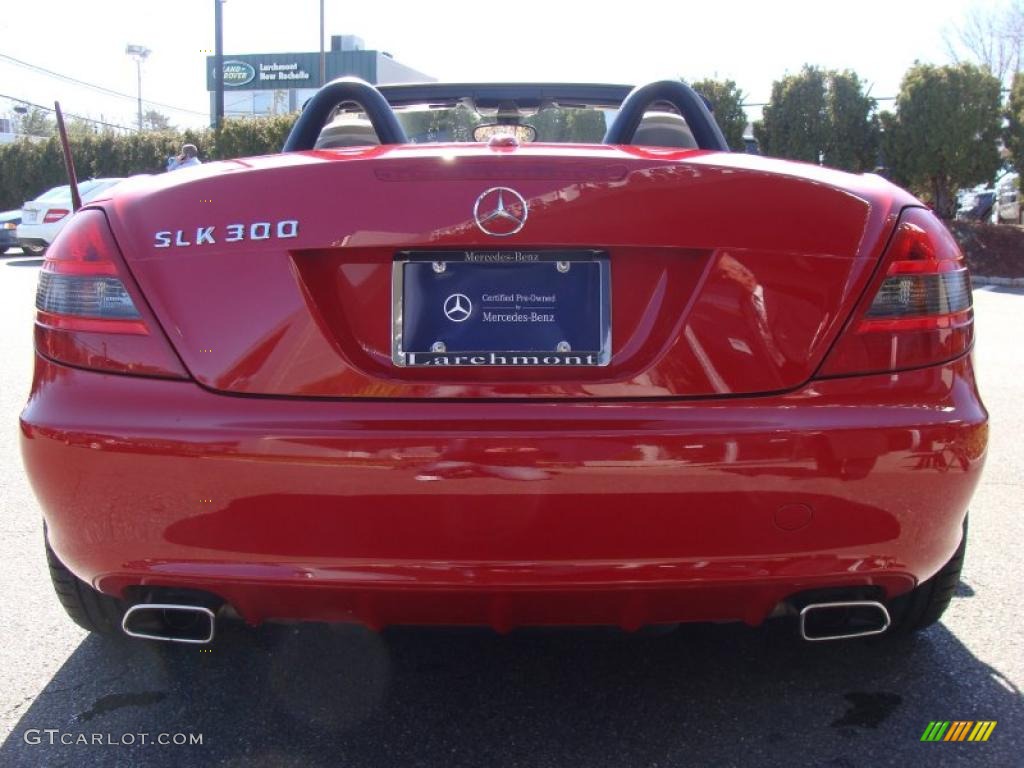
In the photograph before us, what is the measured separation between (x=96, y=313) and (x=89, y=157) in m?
32.8

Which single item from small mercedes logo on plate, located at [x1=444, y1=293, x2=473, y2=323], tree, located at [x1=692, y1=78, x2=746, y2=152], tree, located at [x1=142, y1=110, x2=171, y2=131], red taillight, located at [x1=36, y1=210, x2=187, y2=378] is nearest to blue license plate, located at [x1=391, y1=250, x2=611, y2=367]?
small mercedes logo on plate, located at [x1=444, y1=293, x2=473, y2=323]

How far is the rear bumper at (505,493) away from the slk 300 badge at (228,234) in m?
0.28

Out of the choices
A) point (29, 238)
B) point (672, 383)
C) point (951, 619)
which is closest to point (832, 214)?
point (672, 383)

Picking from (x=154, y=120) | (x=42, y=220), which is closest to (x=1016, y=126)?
(x=42, y=220)

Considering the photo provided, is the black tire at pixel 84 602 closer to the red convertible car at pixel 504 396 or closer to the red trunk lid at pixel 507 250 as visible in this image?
the red convertible car at pixel 504 396

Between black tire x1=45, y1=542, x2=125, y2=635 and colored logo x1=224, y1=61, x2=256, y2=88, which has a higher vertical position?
colored logo x1=224, y1=61, x2=256, y2=88

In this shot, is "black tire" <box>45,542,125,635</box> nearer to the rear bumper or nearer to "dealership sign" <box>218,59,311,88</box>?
the rear bumper

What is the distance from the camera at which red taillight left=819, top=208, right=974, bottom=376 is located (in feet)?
6.59

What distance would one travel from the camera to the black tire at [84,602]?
2.43 m

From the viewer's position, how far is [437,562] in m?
1.90

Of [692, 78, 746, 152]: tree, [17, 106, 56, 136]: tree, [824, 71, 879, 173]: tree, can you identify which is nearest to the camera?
[824, 71, 879, 173]: tree

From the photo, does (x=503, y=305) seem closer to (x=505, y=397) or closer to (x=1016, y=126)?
(x=505, y=397)

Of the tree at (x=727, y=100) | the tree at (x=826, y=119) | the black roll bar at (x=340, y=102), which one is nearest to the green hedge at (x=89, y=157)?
the tree at (x=727, y=100)

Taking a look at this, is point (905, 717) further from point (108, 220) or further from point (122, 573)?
point (108, 220)
